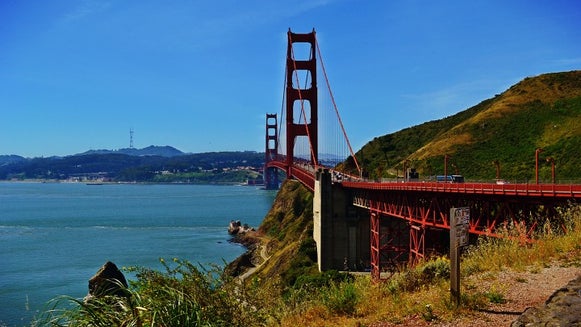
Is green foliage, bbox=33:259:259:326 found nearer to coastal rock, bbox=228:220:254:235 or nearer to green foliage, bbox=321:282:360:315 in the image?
green foliage, bbox=321:282:360:315

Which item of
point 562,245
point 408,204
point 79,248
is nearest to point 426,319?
point 562,245

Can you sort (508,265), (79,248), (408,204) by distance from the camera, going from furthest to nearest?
(79,248) < (408,204) < (508,265)

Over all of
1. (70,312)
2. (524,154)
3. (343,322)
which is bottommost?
(343,322)

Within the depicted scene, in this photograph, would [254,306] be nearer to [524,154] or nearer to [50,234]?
[524,154]

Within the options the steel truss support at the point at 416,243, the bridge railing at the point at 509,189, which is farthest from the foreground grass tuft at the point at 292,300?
the steel truss support at the point at 416,243

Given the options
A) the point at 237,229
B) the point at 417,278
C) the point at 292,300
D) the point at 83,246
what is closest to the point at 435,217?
the point at 417,278

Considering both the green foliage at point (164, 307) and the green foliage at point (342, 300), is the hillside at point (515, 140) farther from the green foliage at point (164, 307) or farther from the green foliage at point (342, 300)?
the green foliage at point (164, 307)

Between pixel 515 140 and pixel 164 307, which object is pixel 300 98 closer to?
pixel 515 140
